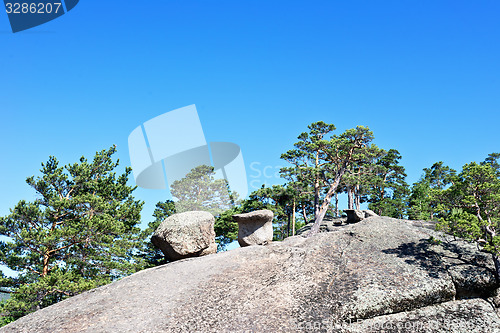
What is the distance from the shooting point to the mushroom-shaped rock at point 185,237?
17016 millimetres

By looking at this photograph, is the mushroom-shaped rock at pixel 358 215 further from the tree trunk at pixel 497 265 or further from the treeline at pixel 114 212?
the tree trunk at pixel 497 265

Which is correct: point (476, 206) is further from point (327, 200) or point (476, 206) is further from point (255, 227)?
point (327, 200)

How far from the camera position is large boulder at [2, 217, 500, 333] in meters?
8.48

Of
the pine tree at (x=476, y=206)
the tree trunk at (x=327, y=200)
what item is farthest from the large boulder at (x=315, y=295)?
the tree trunk at (x=327, y=200)

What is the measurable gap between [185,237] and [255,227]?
4.98m

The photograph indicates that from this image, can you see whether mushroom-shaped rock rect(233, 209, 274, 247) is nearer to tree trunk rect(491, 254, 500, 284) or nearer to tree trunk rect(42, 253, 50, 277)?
tree trunk rect(491, 254, 500, 284)

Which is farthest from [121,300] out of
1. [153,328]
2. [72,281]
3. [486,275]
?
[72,281]

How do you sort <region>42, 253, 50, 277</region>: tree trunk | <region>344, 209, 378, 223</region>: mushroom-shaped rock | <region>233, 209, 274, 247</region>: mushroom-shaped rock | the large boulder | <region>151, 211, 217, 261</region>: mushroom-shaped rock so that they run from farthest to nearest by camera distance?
<region>344, 209, 378, 223</region>: mushroom-shaped rock → <region>42, 253, 50, 277</region>: tree trunk → <region>233, 209, 274, 247</region>: mushroom-shaped rock → <region>151, 211, 217, 261</region>: mushroom-shaped rock → the large boulder

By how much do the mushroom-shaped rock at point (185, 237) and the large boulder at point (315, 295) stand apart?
15.6 feet

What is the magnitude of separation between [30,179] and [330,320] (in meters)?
23.8

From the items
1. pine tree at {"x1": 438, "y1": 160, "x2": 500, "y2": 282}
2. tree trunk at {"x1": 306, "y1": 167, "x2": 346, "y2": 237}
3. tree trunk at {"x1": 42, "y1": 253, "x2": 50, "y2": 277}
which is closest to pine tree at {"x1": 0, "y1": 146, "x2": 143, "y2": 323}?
tree trunk at {"x1": 42, "y1": 253, "x2": 50, "y2": 277}

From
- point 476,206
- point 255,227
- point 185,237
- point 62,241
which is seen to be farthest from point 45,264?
point 476,206

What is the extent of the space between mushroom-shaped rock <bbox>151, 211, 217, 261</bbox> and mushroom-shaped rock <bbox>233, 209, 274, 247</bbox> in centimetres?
276

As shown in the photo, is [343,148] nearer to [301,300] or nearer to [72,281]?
[301,300]
